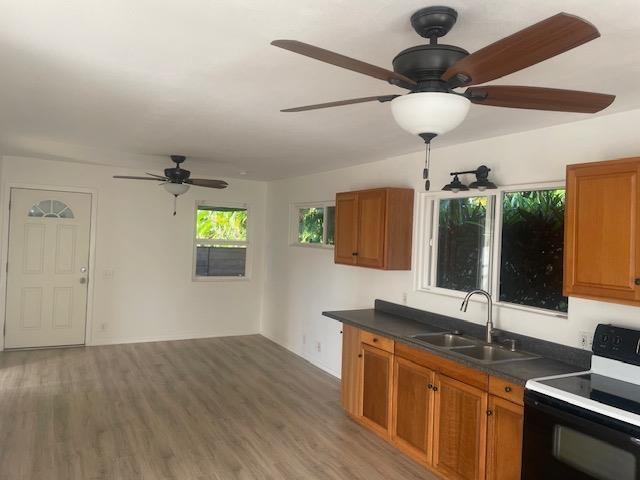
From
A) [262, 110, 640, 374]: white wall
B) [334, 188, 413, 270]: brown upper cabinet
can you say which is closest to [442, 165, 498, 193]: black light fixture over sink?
[262, 110, 640, 374]: white wall

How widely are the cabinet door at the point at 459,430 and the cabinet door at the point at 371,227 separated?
134 cm

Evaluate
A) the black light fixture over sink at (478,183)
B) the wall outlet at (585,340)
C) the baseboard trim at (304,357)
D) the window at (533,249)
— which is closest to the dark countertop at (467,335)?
the wall outlet at (585,340)

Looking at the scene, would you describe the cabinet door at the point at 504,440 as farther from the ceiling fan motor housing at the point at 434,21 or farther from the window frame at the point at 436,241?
the ceiling fan motor housing at the point at 434,21

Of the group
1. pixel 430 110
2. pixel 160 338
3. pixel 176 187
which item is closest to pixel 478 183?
pixel 430 110

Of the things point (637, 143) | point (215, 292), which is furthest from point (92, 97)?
point (215, 292)

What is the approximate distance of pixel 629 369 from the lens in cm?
248

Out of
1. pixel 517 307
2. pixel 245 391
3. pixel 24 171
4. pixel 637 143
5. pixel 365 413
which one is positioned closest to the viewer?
pixel 637 143

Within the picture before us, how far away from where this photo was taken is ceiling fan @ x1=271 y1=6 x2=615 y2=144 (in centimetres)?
124

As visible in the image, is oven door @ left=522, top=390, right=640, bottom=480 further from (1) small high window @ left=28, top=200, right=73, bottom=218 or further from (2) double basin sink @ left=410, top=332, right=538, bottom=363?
(1) small high window @ left=28, top=200, right=73, bottom=218

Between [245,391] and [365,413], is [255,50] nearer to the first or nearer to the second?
[365,413]

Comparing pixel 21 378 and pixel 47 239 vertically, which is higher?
pixel 47 239

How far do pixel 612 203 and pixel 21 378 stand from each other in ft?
17.6

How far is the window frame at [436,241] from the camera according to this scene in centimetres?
354

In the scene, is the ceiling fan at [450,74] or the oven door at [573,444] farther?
the oven door at [573,444]
